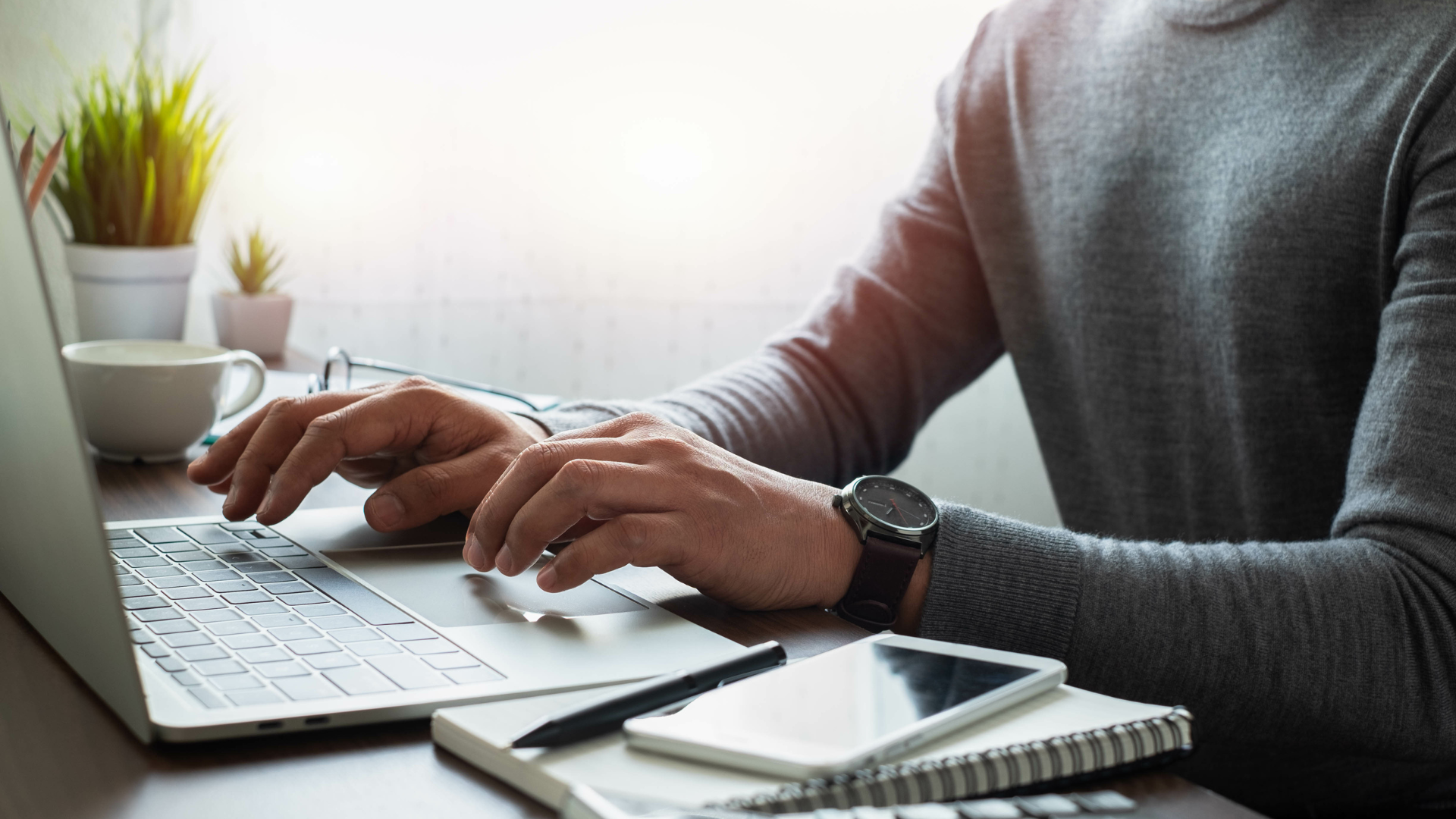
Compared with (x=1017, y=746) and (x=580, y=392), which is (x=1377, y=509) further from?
(x=580, y=392)

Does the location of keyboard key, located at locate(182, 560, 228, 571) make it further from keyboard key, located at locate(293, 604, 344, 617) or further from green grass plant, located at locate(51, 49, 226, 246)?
green grass plant, located at locate(51, 49, 226, 246)

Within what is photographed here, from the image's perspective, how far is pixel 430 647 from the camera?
1.54 feet

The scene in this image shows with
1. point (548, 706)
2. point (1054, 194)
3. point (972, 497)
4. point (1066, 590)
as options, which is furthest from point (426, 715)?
point (972, 497)

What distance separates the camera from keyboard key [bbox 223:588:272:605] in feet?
1.67

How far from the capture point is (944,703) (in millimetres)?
391

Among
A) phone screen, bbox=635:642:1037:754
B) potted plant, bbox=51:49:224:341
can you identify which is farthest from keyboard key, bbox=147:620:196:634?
potted plant, bbox=51:49:224:341

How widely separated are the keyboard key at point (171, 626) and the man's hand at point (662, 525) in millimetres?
126

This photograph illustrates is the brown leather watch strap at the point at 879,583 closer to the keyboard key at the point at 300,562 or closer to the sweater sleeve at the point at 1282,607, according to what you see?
the sweater sleeve at the point at 1282,607

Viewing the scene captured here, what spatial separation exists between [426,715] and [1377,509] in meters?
0.53

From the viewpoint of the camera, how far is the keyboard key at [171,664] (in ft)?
1.40

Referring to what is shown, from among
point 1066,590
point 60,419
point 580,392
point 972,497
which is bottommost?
point 972,497

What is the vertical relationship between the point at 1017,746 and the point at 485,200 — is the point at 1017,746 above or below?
below

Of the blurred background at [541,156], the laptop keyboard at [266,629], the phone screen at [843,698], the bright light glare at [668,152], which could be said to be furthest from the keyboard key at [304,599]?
the bright light glare at [668,152]

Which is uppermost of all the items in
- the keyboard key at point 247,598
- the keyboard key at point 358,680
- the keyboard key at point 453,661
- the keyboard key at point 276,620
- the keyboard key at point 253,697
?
the keyboard key at point 253,697
